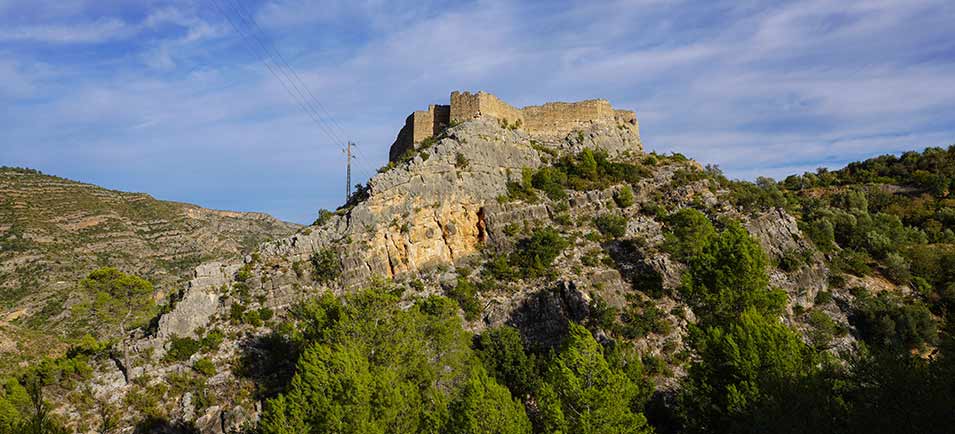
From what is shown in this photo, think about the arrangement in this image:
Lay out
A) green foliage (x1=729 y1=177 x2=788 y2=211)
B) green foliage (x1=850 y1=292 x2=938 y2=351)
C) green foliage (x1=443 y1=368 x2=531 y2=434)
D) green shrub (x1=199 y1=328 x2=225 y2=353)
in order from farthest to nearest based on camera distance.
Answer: green foliage (x1=729 y1=177 x2=788 y2=211)
green foliage (x1=850 y1=292 x2=938 y2=351)
green shrub (x1=199 y1=328 x2=225 y2=353)
green foliage (x1=443 y1=368 x2=531 y2=434)

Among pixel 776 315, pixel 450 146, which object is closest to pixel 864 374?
pixel 776 315

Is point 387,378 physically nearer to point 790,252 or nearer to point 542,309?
point 542,309

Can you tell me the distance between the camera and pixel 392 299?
120 feet

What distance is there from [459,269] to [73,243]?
50.4 meters

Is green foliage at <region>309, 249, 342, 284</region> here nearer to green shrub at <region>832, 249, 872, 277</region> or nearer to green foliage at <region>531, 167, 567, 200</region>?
green foliage at <region>531, 167, 567, 200</region>

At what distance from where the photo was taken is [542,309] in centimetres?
4153

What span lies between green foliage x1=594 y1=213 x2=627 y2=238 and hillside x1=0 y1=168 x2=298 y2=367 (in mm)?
33688

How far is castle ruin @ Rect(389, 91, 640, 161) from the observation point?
52.0m

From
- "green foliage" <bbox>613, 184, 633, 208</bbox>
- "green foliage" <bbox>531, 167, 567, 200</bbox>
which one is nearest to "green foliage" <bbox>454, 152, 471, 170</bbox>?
"green foliage" <bbox>531, 167, 567, 200</bbox>

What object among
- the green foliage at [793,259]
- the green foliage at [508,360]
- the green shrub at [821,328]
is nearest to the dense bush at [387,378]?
the green foliage at [508,360]

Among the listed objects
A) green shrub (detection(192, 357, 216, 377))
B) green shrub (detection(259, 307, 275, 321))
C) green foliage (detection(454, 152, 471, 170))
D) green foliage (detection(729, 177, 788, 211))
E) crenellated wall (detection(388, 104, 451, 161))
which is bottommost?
green shrub (detection(192, 357, 216, 377))

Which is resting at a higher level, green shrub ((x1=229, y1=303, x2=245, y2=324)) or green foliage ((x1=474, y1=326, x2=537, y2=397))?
green shrub ((x1=229, y1=303, x2=245, y2=324))

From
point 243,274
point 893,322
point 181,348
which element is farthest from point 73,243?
point 893,322

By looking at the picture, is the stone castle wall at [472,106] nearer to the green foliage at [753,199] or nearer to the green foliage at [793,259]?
the green foliage at [753,199]
